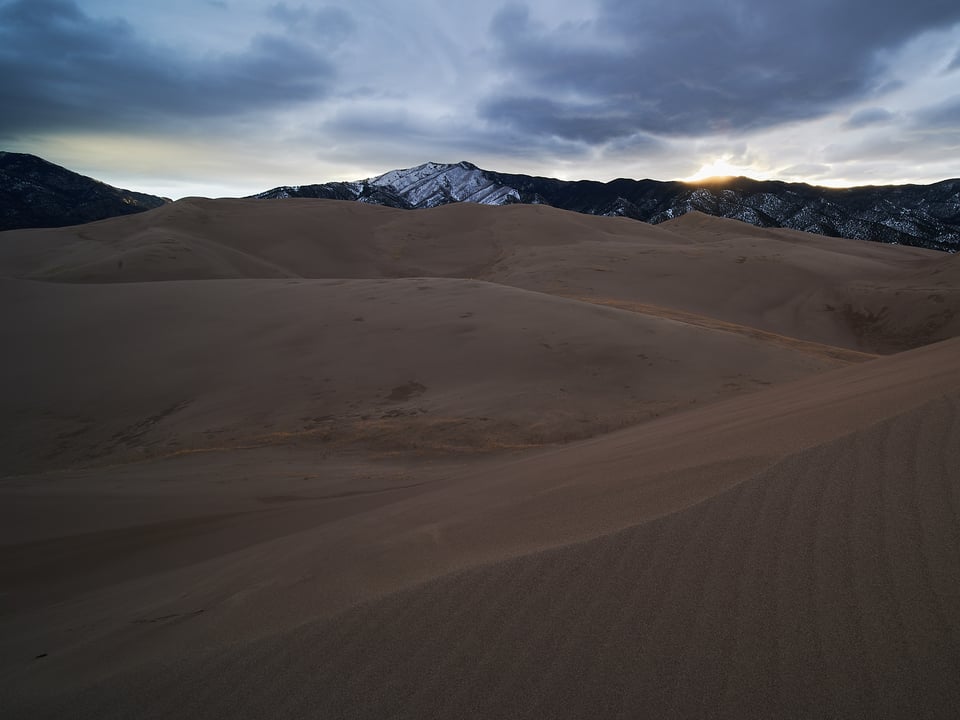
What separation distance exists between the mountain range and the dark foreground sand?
113 m

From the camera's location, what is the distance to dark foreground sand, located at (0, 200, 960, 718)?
141cm

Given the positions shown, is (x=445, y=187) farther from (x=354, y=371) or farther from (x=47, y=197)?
(x=354, y=371)

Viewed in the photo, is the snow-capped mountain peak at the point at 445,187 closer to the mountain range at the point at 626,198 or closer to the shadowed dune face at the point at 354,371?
the mountain range at the point at 626,198

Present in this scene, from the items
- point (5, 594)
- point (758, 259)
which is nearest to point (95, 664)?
point (5, 594)

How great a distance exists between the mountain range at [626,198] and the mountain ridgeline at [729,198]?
246mm

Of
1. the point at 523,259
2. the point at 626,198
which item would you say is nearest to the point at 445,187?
the point at 626,198

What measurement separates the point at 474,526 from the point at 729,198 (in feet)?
524

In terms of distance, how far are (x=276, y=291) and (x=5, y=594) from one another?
430 inches

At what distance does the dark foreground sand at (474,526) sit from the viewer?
55.4 inches

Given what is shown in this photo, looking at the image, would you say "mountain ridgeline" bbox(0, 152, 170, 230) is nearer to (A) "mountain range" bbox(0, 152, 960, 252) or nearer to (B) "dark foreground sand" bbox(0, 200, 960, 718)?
(A) "mountain range" bbox(0, 152, 960, 252)

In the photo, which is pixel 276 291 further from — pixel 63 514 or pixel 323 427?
pixel 63 514

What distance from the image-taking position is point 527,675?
144cm

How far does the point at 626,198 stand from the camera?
158 meters

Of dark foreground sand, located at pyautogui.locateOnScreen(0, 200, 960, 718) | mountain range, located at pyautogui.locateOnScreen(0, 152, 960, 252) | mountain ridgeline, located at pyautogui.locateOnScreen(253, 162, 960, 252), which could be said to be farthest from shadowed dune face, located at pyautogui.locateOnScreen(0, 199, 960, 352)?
mountain ridgeline, located at pyautogui.locateOnScreen(253, 162, 960, 252)
